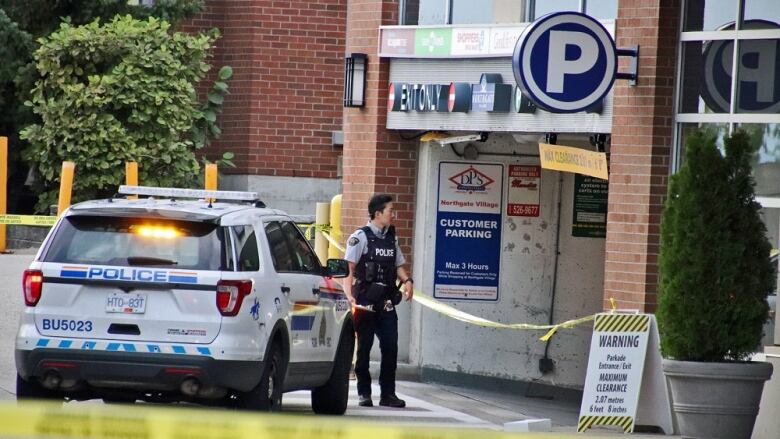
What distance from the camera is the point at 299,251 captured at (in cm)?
1246

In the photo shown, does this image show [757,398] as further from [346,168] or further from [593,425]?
[346,168]

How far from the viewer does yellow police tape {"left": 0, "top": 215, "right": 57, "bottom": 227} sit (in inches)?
807

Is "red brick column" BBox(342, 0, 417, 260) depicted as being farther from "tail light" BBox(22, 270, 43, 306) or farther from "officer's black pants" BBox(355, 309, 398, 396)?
"tail light" BBox(22, 270, 43, 306)

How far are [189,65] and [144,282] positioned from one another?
1288cm

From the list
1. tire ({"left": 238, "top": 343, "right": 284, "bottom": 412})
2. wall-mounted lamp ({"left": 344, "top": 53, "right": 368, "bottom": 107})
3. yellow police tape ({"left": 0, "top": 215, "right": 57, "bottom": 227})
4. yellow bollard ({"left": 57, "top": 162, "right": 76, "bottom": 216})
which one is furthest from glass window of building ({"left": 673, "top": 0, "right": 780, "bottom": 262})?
yellow police tape ({"left": 0, "top": 215, "right": 57, "bottom": 227})

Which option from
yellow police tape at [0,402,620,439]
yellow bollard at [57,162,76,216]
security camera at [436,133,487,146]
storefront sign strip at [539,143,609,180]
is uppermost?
security camera at [436,133,487,146]

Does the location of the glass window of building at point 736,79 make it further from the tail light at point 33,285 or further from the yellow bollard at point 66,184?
the yellow bollard at point 66,184

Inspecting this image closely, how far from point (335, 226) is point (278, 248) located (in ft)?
19.8

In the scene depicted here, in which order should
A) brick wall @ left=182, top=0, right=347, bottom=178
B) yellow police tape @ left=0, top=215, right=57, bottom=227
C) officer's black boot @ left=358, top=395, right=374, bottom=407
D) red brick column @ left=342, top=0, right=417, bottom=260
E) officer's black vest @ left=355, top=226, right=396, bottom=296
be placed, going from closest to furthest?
officer's black vest @ left=355, top=226, right=396, bottom=296 → officer's black boot @ left=358, top=395, right=374, bottom=407 → red brick column @ left=342, top=0, right=417, bottom=260 → yellow police tape @ left=0, top=215, right=57, bottom=227 → brick wall @ left=182, top=0, right=347, bottom=178

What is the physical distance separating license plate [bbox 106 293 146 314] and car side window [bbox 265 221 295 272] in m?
1.16

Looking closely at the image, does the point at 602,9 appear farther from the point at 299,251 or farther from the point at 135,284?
the point at 135,284

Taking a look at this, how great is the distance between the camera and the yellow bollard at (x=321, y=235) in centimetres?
1780

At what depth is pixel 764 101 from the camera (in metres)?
13.4

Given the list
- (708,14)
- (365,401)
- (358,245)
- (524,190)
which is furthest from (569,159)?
(365,401)
